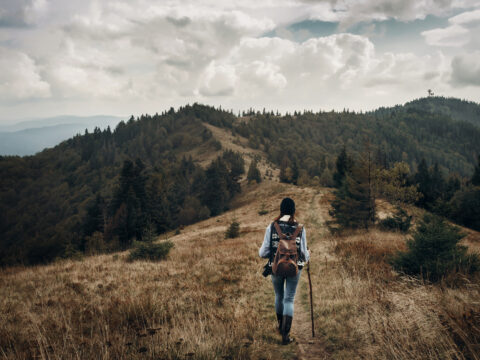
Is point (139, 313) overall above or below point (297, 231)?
below

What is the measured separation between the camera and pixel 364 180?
56.7 ft

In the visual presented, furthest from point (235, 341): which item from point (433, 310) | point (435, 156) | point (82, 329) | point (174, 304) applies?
point (435, 156)

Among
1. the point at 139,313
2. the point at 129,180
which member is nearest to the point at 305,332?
the point at 139,313

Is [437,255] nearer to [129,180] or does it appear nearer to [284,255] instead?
[284,255]

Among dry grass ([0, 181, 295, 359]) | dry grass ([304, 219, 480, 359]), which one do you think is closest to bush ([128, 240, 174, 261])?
dry grass ([0, 181, 295, 359])

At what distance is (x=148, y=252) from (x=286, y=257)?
10.3 metres

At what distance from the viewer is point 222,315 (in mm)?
5461

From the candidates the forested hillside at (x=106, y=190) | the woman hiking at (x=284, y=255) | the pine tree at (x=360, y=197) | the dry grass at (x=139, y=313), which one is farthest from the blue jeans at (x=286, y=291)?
the pine tree at (x=360, y=197)

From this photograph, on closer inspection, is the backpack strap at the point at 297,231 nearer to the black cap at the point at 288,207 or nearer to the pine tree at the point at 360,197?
the black cap at the point at 288,207

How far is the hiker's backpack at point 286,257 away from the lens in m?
4.41

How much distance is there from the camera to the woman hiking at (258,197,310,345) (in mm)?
4473

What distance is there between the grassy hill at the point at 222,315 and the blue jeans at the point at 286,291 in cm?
65

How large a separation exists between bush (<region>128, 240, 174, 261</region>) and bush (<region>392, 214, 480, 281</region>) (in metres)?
10.3

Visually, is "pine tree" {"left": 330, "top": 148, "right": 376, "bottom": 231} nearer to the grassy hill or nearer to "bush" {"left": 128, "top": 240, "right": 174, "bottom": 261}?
the grassy hill
